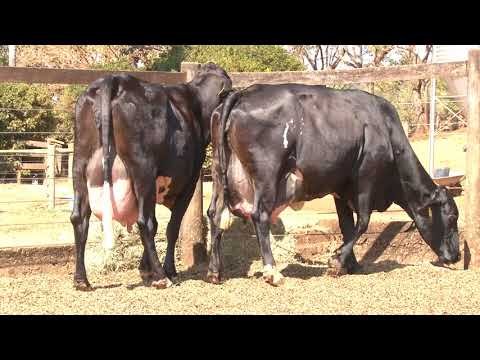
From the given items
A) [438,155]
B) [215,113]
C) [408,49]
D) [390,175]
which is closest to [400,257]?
[390,175]

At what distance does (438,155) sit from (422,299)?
15394 millimetres

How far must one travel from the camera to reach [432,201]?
28.4ft

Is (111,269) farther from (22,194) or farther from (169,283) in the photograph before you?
(22,194)

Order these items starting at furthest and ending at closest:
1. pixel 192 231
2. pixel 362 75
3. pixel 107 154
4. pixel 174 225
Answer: pixel 362 75 → pixel 192 231 → pixel 174 225 → pixel 107 154

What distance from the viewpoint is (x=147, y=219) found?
23.9ft

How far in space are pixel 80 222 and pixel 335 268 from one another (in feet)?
8.65

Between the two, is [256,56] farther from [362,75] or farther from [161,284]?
[161,284]

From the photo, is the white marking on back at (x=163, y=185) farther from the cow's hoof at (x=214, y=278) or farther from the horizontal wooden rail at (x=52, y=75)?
the horizontal wooden rail at (x=52, y=75)

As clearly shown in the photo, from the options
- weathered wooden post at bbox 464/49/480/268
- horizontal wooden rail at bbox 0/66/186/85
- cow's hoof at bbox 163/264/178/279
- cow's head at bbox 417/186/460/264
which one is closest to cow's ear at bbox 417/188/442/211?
cow's head at bbox 417/186/460/264

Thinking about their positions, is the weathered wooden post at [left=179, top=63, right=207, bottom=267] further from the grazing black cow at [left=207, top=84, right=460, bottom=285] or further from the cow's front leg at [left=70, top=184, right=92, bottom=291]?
the cow's front leg at [left=70, top=184, right=92, bottom=291]

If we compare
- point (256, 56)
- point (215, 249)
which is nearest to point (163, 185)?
point (215, 249)

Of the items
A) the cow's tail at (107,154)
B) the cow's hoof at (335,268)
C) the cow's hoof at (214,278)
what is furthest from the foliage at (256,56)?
the cow's tail at (107,154)

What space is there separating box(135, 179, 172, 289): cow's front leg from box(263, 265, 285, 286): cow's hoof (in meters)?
0.91

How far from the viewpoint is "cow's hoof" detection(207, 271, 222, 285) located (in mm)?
7648
